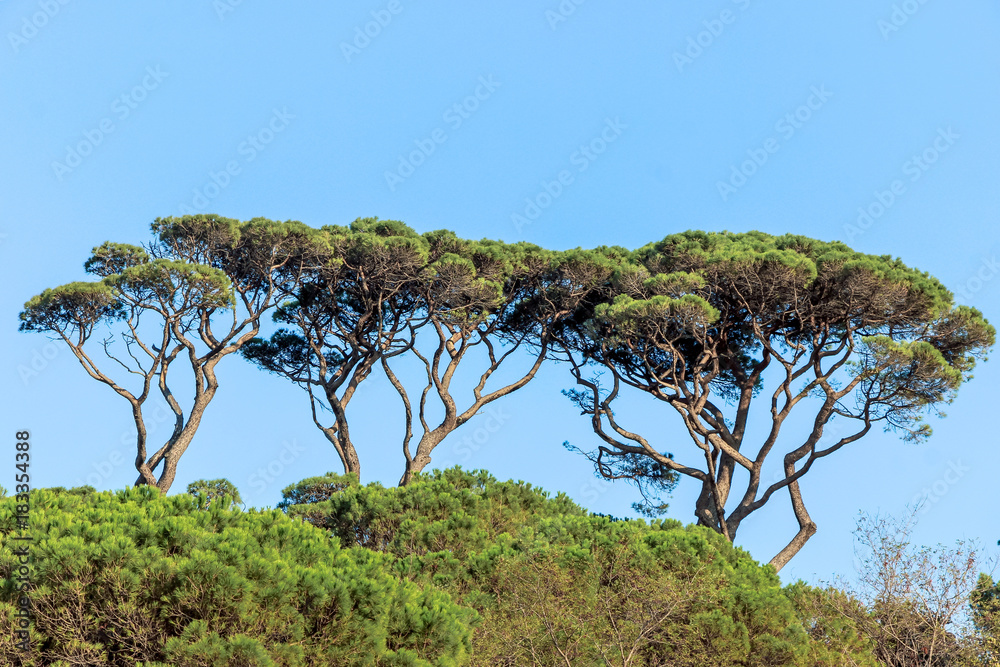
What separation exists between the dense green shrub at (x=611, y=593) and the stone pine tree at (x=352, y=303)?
9.73 m

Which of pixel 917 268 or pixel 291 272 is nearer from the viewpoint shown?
pixel 917 268

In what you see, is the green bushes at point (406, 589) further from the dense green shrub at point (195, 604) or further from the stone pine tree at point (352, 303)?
the stone pine tree at point (352, 303)

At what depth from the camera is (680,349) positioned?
2433 cm

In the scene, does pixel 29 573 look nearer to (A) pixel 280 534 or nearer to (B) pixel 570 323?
(A) pixel 280 534

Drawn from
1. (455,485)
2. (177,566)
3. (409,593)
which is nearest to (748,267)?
(455,485)

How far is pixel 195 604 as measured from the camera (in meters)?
8.23

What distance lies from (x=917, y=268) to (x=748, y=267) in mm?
4127

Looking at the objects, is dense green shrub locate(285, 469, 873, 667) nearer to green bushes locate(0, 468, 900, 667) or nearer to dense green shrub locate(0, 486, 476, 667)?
green bushes locate(0, 468, 900, 667)

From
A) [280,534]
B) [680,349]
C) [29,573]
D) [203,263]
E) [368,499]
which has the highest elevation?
[203,263]

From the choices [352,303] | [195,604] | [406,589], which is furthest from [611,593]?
[352,303]

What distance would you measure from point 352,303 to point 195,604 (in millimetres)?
17339

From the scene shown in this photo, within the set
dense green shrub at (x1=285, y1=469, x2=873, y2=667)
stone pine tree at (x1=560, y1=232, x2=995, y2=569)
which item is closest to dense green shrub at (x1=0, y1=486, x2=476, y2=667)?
dense green shrub at (x1=285, y1=469, x2=873, y2=667)

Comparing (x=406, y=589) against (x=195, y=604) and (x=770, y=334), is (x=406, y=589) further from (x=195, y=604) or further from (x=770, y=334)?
(x=770, y=334)

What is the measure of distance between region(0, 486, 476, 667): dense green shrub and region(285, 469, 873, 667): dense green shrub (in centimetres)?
204
